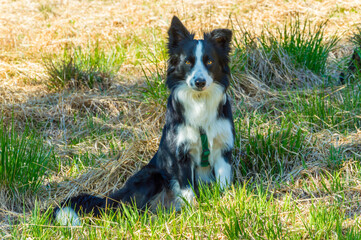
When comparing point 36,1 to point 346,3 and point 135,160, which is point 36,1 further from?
point 135,160

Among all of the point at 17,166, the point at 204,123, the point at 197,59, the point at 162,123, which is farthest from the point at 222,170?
the point at 17,166

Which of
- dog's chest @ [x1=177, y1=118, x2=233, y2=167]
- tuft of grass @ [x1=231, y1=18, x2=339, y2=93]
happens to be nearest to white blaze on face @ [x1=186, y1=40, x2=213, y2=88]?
dog's chest @ [x1=177, y1=118, x2=233, y2=167]

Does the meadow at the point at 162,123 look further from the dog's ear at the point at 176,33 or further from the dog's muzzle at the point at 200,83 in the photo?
the dog's ear at the point at 176,33

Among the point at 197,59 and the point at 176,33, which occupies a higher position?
the point at 176,33

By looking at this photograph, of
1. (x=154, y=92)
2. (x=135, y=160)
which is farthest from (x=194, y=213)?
(x=154, y=92)

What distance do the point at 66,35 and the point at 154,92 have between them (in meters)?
3.31

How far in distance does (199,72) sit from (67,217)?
1.30 meters

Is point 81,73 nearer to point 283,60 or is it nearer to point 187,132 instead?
point 283,60

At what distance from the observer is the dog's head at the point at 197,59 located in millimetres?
2951

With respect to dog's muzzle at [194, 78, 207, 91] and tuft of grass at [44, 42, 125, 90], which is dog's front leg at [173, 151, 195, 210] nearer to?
dog's muzzle at [194, 78, 207, 91]

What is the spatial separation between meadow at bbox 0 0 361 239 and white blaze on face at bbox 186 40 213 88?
28.5 inches

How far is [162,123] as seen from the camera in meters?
4.29

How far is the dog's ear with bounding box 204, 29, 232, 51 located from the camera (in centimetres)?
312

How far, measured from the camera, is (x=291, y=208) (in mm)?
2730
